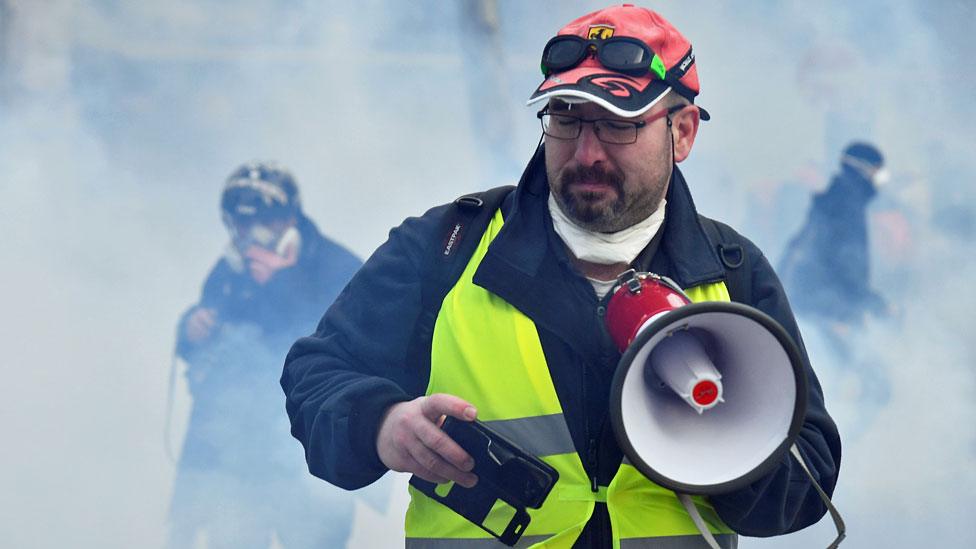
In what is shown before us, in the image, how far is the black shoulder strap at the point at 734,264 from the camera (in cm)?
207

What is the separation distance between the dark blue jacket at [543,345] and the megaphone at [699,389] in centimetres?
9

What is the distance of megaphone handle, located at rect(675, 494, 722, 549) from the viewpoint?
1875 mm

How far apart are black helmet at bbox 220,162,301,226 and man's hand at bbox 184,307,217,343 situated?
467mm

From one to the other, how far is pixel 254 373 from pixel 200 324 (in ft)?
1.20

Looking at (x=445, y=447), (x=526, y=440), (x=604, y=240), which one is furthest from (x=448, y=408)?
(x=604, y=240)

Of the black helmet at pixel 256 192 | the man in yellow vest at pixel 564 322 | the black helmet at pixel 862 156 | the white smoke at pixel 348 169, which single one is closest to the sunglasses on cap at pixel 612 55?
the man in yellow vest at pixel 564 322

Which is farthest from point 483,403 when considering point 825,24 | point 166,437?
point 825,24

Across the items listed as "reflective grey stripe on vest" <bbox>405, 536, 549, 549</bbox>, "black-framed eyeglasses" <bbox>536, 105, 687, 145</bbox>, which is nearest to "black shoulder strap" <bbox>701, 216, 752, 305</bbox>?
"black-framed eyeglasses" <bbox>536, 105, 687, 145</bbox>

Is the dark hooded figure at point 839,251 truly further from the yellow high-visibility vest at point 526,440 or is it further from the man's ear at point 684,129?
the yellow high-visibility vest at point 526,440

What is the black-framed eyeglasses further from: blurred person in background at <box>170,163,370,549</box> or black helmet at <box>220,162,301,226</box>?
black helmet at <box>220,162,301,226</box>

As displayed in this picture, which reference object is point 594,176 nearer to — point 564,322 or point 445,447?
Result: point 564,322

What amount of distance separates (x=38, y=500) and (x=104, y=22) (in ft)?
7.54

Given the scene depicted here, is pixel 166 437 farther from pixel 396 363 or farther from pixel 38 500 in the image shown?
pixel 396 363

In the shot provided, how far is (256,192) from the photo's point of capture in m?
5.71
